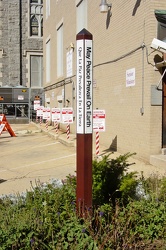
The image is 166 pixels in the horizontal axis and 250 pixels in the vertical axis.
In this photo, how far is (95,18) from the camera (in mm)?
14680

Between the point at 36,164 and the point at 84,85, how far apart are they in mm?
7149

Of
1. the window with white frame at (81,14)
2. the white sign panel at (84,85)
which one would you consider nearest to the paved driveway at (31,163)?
the white sign panel at (84,85)

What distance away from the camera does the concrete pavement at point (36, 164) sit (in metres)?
8.31

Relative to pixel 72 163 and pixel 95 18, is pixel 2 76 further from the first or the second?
pixel 72 163

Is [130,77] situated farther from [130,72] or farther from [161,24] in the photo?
[161,24]

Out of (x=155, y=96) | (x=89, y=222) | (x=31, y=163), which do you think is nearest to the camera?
(x=89, y=222)

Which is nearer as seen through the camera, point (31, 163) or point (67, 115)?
point (31, 163)

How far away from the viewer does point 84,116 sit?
13.0 feet

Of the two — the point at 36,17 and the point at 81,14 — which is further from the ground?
the point at 36,17

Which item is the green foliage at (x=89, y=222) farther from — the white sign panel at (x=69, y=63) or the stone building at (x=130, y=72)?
the white sign panel at (x=69, y=63)

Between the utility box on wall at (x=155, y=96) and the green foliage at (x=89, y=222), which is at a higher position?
the utility box on wall at (x=155, y=96)

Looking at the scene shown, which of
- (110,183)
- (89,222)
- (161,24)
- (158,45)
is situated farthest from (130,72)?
(89,222)

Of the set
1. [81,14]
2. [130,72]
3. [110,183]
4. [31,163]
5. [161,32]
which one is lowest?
[31,163]

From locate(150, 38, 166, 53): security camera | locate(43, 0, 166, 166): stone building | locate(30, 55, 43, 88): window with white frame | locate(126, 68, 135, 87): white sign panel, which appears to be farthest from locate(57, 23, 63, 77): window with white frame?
locate(150, 38, 166, 53): security camera
